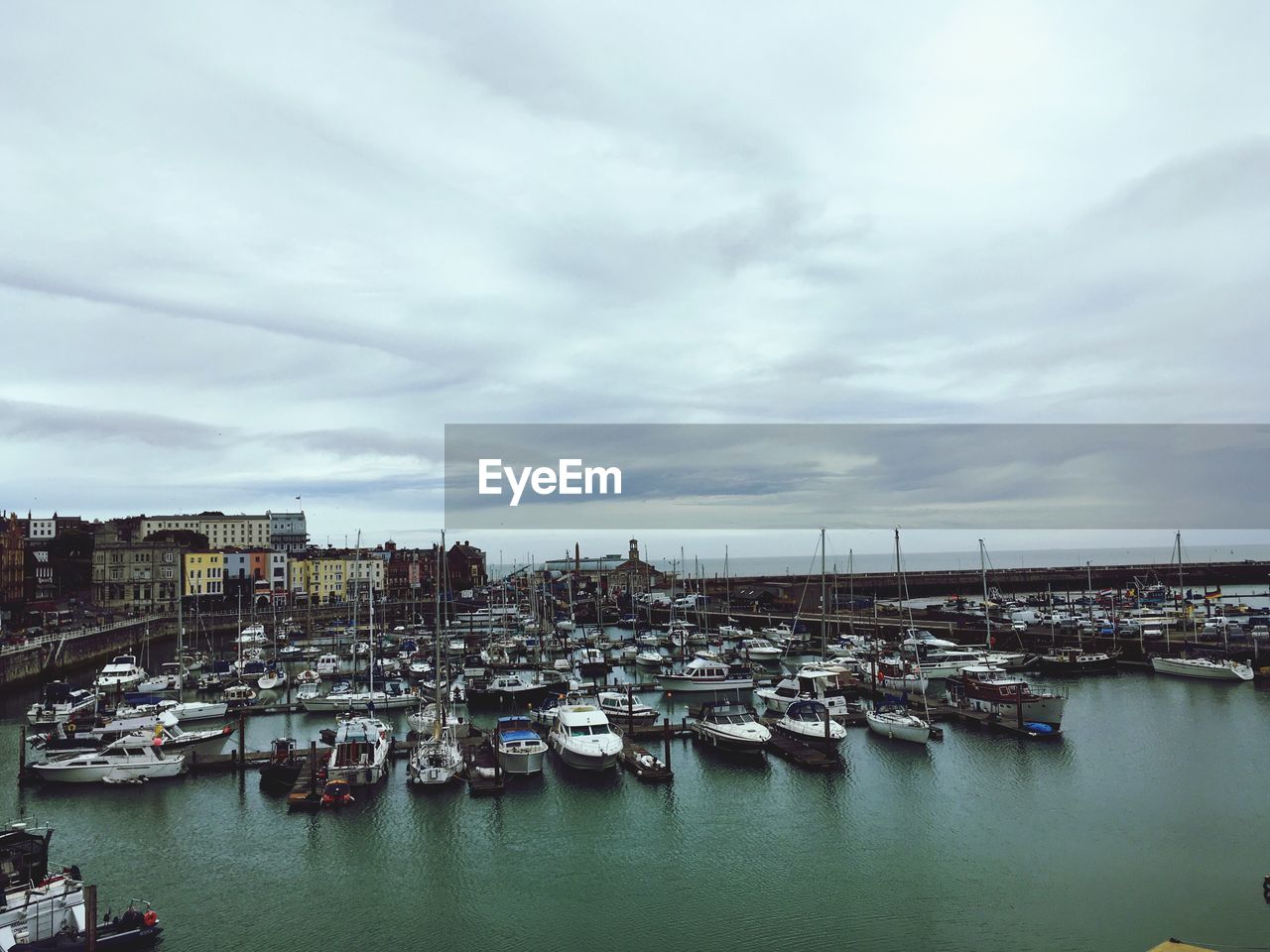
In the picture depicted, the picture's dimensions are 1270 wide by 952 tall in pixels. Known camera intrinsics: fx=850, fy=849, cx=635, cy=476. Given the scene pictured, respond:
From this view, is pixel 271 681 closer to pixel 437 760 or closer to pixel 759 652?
pixel 437 760

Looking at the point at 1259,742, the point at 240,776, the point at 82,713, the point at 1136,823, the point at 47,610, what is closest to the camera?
the point at 1136,823

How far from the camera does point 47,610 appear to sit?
11031 cm

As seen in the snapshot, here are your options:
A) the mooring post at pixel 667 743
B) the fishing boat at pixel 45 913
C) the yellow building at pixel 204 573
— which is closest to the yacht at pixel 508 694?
the mooring post at pixel 667 743

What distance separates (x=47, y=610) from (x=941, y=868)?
11991 centimetres

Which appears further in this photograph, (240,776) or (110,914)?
(240,776)

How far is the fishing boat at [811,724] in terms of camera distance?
40.1 meters

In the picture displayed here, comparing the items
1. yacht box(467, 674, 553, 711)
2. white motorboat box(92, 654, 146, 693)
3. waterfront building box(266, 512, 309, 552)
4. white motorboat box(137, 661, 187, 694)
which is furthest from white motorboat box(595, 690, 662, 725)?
waterfront building box(266, 512, 309, 552)

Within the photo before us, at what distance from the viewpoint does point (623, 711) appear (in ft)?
158

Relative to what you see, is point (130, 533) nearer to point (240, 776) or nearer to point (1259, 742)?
point (240, 776)

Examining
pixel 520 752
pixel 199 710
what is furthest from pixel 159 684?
pixel 520 752

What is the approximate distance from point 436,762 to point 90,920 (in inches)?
631

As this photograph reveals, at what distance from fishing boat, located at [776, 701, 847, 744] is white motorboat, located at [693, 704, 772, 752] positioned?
184 cm

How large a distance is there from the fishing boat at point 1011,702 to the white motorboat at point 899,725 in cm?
466

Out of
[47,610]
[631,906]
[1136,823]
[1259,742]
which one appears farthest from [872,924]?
[47,610]
